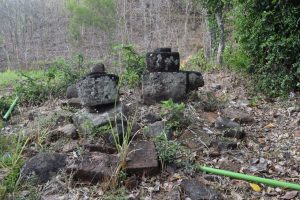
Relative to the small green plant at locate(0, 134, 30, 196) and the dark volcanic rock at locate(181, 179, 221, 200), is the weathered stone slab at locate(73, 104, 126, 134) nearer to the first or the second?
the small green plant at locate(0, 134, 30, 196)

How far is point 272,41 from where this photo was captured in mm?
4762

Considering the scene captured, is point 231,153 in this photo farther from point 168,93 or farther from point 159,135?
point 168,93

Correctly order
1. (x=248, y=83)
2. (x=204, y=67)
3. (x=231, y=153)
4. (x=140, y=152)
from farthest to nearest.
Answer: (x=204, y=67), (x=248, y=83), (x=231, y=153), (x=140, y=152)

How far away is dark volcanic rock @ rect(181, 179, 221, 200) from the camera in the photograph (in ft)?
8.02

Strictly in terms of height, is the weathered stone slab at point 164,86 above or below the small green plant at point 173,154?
above

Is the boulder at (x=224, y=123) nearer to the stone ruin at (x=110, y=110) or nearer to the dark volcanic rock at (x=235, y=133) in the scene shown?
the dark volcanic rock at (x=235, y=133)

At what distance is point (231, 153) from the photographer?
313 centimetres

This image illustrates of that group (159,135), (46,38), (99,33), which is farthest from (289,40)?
(46,38)

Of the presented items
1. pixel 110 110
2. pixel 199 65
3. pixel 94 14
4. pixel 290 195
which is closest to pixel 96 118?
pixel 110 110

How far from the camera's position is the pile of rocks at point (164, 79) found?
4.32m

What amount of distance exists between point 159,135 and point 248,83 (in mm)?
2787

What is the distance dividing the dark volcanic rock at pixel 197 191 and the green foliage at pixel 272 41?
8.66 feet

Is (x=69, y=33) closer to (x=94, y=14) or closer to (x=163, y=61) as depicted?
(x=94, y=14)

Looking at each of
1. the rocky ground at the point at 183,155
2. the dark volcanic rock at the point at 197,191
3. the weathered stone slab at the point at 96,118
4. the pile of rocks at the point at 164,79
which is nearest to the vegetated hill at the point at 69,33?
the pile of rocks at the point at 164,79
